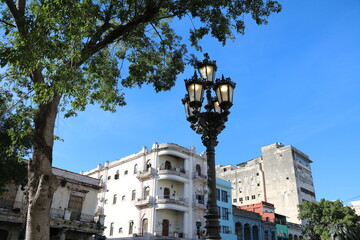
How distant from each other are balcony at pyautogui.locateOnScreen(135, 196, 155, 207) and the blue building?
8.55 metres

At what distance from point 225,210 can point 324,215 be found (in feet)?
38.0

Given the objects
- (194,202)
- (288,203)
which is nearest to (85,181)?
(194,202)

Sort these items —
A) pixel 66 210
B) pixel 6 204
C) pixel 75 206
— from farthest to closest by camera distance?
pixel 75 206
pixel 66 210
pixel 6 204

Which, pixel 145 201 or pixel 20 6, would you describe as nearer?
pixel 20 6

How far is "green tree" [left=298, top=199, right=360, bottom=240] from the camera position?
33406mm

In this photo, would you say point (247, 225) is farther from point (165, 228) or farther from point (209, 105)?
point (209, 105)

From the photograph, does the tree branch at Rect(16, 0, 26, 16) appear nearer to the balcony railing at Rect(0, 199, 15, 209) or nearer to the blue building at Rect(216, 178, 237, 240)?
the balcony railing at Rect(0, 199, 15, 209)

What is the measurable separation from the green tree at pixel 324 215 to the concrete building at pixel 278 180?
759 inches

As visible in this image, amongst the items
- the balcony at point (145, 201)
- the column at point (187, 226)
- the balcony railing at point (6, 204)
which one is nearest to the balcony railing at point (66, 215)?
the balcony railing at point (6, 204)

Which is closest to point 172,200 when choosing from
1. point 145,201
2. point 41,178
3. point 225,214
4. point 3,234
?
point 145,201

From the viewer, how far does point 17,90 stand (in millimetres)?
9383

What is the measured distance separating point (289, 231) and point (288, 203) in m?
7.48

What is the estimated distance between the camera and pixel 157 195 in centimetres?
3281

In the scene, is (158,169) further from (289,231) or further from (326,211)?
(289,231)
